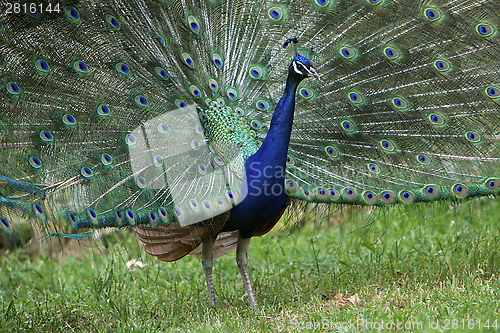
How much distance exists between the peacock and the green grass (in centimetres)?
34

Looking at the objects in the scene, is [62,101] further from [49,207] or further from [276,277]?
[276,277]

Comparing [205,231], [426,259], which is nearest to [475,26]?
[426,259]

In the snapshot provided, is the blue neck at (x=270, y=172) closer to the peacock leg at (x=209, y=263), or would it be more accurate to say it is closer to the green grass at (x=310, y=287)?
the green grass at (x=310, y=287)

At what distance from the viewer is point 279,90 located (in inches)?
153

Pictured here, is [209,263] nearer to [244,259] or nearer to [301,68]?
[244,259]

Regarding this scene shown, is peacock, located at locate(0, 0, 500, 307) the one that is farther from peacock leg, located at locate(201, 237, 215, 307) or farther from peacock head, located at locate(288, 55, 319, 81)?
peacock leg, located at locate(201, 237, 215, 307)

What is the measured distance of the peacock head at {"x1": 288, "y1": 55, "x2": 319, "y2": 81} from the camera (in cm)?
333

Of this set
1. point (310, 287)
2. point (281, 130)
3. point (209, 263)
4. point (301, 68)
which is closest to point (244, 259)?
point (209, 263)

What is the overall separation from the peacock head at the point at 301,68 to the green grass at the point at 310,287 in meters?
1.02

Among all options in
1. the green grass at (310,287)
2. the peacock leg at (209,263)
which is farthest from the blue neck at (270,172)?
the peacock leg at (209,263)

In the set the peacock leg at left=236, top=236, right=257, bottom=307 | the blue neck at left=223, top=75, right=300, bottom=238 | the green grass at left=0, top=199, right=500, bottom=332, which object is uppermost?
the blue neck at left=223, top=75, right=300, bottom=238

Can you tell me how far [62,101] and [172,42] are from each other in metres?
0.86

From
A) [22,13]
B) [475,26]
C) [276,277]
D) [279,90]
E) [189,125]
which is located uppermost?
[22,13]

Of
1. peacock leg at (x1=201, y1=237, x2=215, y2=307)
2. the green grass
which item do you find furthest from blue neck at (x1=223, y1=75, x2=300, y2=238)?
peacock leg at (x1=201, y1=237, x2=215, y2=307)
